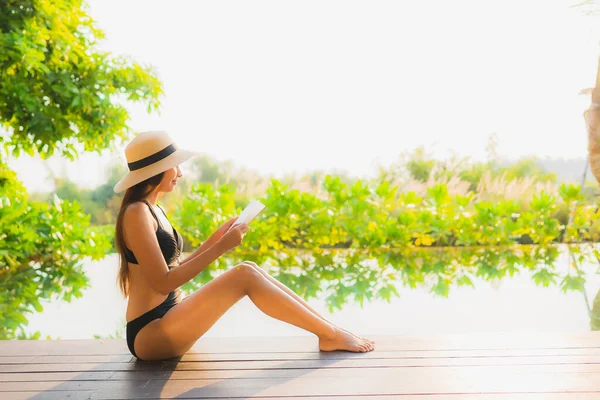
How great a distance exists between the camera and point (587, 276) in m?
5.02

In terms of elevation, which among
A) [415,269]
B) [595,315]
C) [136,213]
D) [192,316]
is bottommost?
[415,269]

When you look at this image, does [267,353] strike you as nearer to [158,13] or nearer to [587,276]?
[587,276]

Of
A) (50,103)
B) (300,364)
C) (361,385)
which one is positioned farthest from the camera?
(50,103)

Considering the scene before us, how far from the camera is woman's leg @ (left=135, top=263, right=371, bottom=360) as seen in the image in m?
2.36

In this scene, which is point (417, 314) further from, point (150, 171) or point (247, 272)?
point (150, 171)

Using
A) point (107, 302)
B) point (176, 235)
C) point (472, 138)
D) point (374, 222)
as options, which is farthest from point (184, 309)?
point (472, 138)

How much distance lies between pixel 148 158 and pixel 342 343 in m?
1.00

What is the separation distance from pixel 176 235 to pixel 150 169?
0.30m

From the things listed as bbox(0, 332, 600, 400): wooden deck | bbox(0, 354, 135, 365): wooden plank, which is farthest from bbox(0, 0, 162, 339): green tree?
bbox(0, 332, 600, 400): wooden deck

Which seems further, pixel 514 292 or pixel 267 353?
pixel 514 292

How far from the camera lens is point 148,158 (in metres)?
2.38

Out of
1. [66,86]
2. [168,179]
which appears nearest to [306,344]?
[168,179]

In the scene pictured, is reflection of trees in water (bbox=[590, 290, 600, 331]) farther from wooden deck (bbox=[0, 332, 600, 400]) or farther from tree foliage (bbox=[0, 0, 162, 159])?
tree foliage (bbox=[0, 0, 162, 159])

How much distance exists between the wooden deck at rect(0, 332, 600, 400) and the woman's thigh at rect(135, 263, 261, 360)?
8 cm
